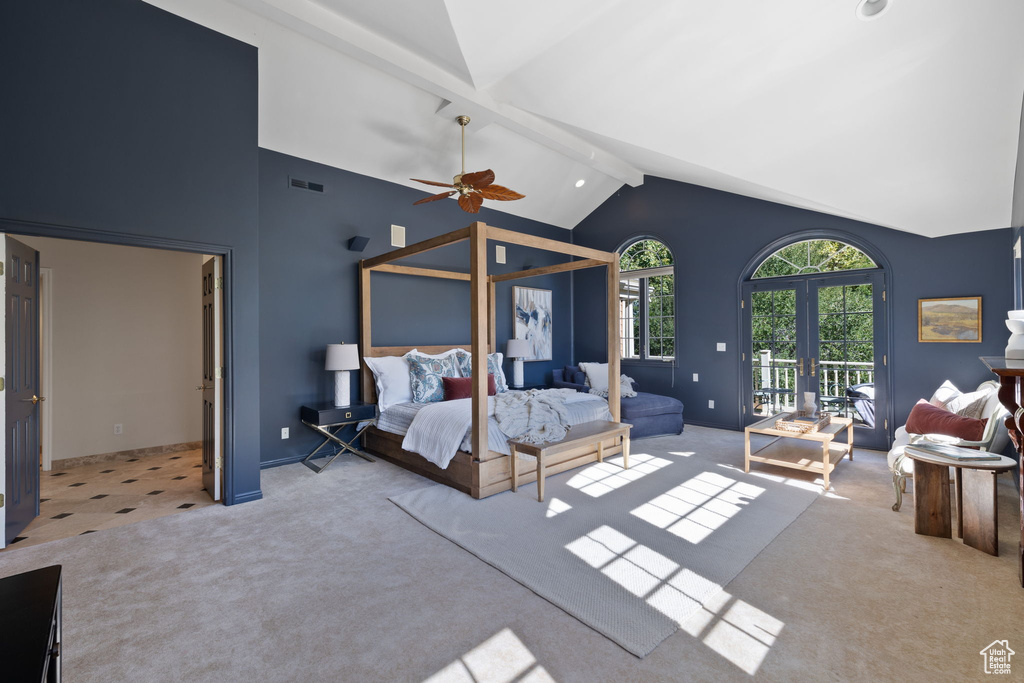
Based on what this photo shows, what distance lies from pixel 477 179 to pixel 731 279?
152 inches

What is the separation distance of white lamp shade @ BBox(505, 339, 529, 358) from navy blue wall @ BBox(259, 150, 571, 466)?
30.3 inches

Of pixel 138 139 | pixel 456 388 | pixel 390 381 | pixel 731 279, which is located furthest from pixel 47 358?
pixel 731 279

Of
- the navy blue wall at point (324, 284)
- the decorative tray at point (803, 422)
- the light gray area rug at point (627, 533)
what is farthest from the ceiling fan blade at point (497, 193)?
the decorative tray at point (803, 422)

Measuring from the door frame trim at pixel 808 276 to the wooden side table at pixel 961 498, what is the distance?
2.29 metres

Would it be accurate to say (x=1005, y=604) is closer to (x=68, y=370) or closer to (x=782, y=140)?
(x=782, y=140)

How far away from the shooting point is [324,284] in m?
5.02

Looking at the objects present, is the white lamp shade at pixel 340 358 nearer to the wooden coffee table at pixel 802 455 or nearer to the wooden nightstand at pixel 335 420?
the wooden nightstand at pixel 335 420

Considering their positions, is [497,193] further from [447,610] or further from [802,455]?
[802,455]

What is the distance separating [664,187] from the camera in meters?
6.69

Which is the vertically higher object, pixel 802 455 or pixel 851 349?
pixel 851 349

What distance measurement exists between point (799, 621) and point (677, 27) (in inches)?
137

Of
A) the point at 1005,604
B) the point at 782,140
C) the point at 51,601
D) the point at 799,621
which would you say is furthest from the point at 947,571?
the point at 51,601

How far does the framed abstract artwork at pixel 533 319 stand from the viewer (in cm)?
708

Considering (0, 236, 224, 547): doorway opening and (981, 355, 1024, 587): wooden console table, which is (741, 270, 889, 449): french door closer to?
(981, 355, 1024, 587): wooden console table
